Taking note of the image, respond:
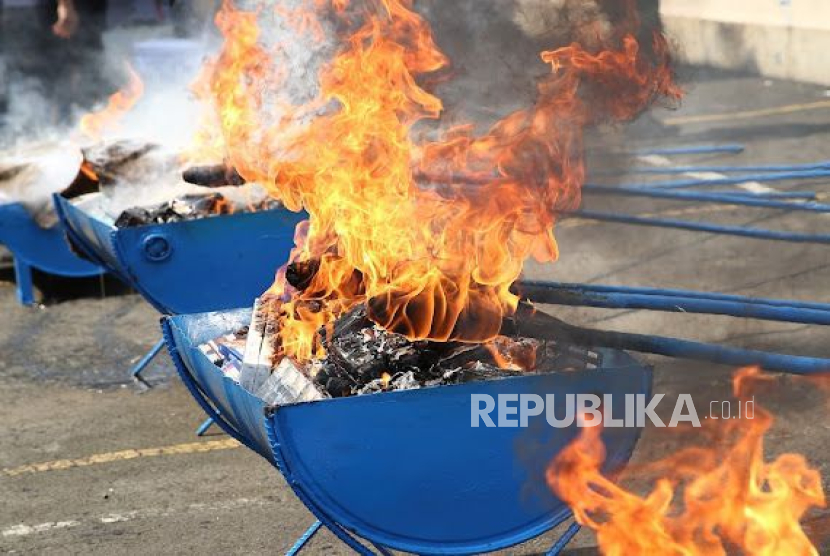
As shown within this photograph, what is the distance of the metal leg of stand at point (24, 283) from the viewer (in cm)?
938

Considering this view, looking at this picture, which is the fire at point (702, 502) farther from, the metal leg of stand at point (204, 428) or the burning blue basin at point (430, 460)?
the metal leg of stand at point (204, 428)

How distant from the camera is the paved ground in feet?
19.1

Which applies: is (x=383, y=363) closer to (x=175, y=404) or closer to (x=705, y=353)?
(x=705, y=353)

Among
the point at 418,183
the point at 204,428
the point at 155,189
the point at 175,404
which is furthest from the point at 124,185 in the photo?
the point at 418,183

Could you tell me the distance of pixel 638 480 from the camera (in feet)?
19.3

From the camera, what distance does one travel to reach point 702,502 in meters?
5.59

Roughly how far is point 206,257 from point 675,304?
3101 millimetres

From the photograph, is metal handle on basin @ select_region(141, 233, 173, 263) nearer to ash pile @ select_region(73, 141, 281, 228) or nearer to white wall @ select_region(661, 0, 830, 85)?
ash pile @ select_region(73, 141, 281, 228)

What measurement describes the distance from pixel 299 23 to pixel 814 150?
25.3 feet

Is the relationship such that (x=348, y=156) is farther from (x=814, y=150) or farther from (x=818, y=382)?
(x=814, y=150)

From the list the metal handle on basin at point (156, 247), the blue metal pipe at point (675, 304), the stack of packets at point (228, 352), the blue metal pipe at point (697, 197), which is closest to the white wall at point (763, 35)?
the blue metal pipe at point (697, 197)

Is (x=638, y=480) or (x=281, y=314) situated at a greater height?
(x=281, y=314)

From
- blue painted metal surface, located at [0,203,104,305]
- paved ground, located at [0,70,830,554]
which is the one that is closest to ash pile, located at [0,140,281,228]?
blue painted metal surface, located at [0,203,104,305]

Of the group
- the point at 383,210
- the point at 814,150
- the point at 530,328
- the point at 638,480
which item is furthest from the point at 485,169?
the point at 814,150
